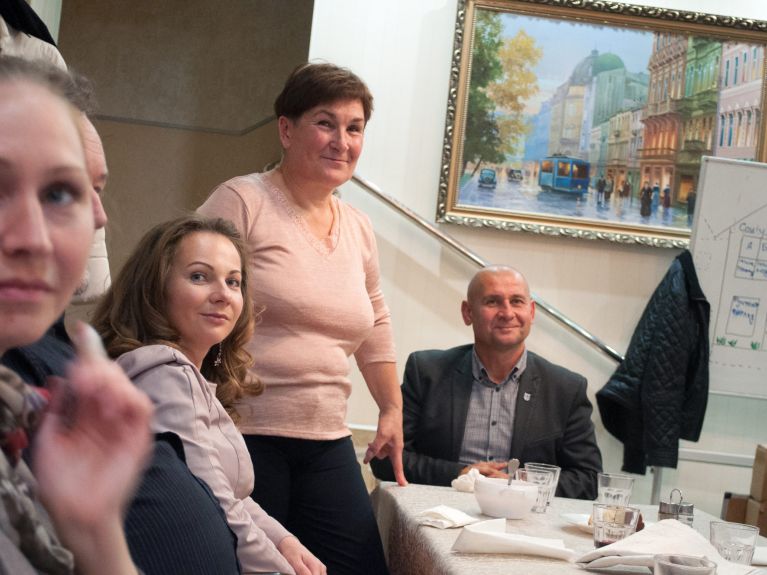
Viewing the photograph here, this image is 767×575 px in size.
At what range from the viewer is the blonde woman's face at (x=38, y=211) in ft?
1.86

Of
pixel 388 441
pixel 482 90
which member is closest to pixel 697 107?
pixel 482 90

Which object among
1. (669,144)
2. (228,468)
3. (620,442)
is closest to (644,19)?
(669,144)

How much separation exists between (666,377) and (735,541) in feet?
6.14

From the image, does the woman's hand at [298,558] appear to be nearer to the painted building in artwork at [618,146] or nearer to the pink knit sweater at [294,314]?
the pink knit sweater at [294,314]

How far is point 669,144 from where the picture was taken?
3.86 m

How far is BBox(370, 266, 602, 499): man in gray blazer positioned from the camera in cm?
283

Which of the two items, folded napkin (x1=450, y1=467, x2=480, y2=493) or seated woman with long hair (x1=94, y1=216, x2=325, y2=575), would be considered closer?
seated woman with long hair (x1=94, y1=216, x2=325, y2=575)

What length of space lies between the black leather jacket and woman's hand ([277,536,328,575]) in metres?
1.97

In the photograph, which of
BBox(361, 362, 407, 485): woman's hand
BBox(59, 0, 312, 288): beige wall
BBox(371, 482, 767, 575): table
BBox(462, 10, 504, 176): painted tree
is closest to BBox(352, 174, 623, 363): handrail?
BBox(462, 10, 504, 176): painted tree

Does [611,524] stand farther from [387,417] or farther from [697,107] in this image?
[697,107]

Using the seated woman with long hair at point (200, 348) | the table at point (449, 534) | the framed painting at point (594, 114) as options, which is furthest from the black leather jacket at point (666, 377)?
the seated woman with long hair at point (200, 348)

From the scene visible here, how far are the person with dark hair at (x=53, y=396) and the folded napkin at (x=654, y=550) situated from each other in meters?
1.22

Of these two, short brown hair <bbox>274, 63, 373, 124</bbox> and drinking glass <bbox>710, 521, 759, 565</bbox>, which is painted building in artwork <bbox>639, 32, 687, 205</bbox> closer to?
short brown hair <bbox>274, 63, 373, 124</bbox>

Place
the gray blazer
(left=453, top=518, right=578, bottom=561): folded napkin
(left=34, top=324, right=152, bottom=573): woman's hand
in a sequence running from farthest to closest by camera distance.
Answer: the gray blazer, (left=453, top=518, right=578, bottom=561): folded napkin, (left=34, top=324, right=152, bottom=573): woman's hand
